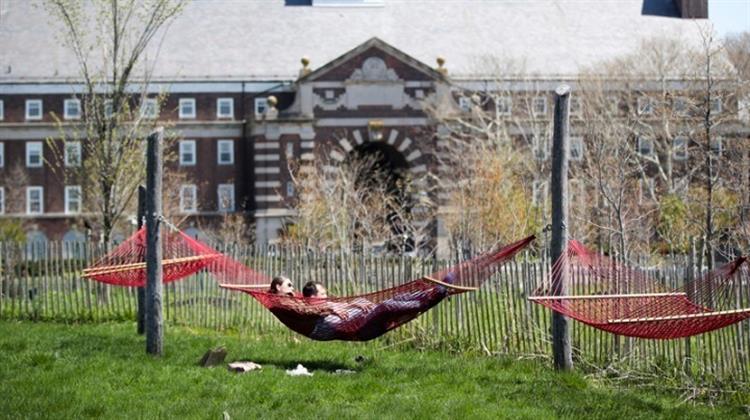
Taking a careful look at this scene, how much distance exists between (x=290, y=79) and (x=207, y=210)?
26.0ft

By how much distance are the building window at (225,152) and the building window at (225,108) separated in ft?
4.45

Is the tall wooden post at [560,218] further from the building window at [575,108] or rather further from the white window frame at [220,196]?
the white window frame at [220,196]

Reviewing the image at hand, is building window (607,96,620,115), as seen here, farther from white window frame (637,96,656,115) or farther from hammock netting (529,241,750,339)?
hammock netting (529,241,750,339)

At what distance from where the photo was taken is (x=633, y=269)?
15500mm

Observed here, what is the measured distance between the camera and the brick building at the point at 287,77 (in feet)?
187

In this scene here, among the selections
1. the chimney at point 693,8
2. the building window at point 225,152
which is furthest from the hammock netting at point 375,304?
the chimney at point 693,8

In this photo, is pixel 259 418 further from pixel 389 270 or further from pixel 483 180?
pixel 483 180

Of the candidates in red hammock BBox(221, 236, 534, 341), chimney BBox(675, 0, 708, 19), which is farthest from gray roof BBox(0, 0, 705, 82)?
red hammock BBox(221, 236, 534, 341)

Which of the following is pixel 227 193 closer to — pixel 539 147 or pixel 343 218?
pixel 539 147

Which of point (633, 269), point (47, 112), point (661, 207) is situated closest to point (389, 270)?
point (633, 269)

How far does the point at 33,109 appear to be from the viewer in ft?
200

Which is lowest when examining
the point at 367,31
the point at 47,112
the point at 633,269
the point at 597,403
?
the point at 597,403

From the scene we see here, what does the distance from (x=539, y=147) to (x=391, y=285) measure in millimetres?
24893

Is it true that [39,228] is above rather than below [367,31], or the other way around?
below
